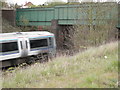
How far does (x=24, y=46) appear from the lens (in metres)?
14.7

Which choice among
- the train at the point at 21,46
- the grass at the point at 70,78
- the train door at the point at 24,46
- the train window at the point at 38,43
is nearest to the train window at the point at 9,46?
the train at the point at 21,46

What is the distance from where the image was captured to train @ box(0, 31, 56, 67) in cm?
1340

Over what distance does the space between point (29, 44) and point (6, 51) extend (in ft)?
7.95

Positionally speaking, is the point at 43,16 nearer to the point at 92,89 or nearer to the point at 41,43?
the point at 41,43

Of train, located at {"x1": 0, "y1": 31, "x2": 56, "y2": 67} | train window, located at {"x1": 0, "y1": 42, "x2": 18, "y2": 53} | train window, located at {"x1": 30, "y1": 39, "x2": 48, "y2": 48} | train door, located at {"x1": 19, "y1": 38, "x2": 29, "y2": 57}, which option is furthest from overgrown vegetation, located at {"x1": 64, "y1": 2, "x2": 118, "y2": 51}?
train window, located at {"x1": 0, "y1": 42, "x2": 18, "y2": 53}

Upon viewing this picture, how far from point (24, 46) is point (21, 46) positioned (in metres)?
0.28

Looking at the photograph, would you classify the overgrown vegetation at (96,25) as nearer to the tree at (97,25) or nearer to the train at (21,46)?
the tree at (97,25)

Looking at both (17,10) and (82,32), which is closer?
(82,32)

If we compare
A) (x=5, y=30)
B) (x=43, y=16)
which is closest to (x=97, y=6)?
(x=43, y=16)

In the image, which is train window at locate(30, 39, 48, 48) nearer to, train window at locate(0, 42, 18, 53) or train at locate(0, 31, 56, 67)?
train at locate(0, 31, 56, 67)

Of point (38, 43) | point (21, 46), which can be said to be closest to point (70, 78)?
point (21, 46)

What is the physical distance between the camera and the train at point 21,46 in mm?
13397

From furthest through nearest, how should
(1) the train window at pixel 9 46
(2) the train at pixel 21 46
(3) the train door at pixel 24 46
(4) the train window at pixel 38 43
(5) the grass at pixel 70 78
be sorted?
(4) the train window at pixel 38 43 → (3) the train door at pixel 24 46 → (2) the train at pixel 21 46 → (1) the train window at pixel 9 46 → (5) the grass at pixel 70 78

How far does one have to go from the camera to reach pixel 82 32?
45.9 ft
